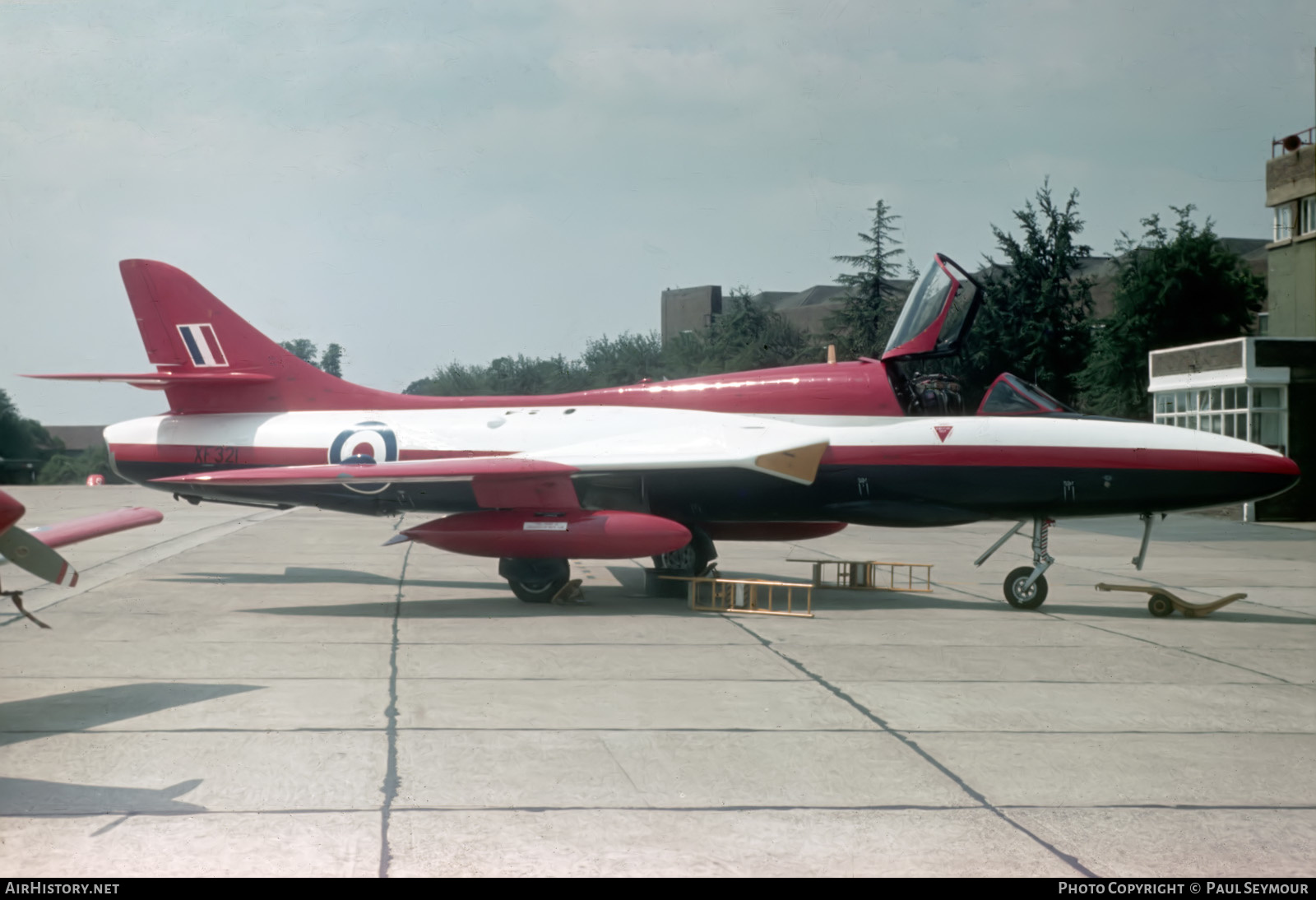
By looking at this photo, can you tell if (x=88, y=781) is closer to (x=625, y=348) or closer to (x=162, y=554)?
(x=162, y=554)

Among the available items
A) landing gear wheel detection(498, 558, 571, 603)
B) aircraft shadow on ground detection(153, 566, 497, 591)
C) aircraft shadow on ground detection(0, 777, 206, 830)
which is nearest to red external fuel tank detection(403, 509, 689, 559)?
landing gear wheel detection(498, 558, 571, 603)

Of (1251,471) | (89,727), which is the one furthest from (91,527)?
(1251,471)

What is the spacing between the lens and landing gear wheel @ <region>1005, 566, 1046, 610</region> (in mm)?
12820

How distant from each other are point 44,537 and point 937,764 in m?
5.84

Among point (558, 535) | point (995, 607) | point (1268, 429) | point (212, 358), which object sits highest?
point (212, 358)

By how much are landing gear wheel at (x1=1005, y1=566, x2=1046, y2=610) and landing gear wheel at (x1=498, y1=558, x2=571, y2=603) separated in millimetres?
5103

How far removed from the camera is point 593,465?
1255 centimetres

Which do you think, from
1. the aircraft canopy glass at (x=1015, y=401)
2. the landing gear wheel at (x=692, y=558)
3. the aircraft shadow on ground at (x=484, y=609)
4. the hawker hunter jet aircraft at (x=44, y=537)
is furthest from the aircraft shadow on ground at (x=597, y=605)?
the hawker hunter jet aircraft at (x=44, y=537)

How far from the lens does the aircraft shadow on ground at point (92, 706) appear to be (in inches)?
269

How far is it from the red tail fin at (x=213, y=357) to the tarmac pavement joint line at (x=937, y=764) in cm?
802

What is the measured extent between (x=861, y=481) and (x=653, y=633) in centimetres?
351

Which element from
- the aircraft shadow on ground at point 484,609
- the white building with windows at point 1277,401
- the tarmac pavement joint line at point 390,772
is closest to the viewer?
the tarmac pavement joint line at point 390,772

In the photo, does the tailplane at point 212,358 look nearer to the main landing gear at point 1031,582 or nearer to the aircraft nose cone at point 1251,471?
the main landing gear at point 1031,582

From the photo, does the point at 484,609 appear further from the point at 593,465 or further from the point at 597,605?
the point at 593,465
